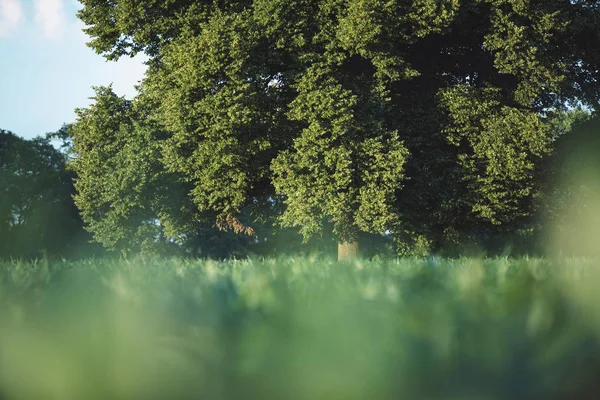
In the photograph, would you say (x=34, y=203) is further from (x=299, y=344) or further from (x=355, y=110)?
(x=299, y=344)

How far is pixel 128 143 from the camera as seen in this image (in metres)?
23.6

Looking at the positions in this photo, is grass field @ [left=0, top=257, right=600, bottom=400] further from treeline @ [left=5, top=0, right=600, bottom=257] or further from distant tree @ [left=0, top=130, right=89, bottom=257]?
distant tree @ [left=0, top=130, right=89, bottom=257]

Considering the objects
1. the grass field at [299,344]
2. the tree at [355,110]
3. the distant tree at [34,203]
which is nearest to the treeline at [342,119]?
the tree at [355,110]

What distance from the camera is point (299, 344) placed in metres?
1.83

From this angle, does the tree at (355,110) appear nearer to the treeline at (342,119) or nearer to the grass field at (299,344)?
the treeline at (342,119)

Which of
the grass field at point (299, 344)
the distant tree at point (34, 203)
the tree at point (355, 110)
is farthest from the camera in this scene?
the distant tree at point (34, 203)

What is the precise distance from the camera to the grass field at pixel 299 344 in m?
1.78

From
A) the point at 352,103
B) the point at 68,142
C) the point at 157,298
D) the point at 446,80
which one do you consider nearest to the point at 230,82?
the point at 352,103

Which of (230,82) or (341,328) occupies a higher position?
(230,82)

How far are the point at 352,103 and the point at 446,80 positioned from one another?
6401 millimetres

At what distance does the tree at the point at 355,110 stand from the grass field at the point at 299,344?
1833 centimetres

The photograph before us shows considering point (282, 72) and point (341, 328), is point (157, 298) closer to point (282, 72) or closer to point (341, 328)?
point (341, 328)

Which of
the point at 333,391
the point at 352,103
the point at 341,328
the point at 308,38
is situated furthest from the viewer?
the point at 308,38

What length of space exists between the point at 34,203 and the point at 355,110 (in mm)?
33736
